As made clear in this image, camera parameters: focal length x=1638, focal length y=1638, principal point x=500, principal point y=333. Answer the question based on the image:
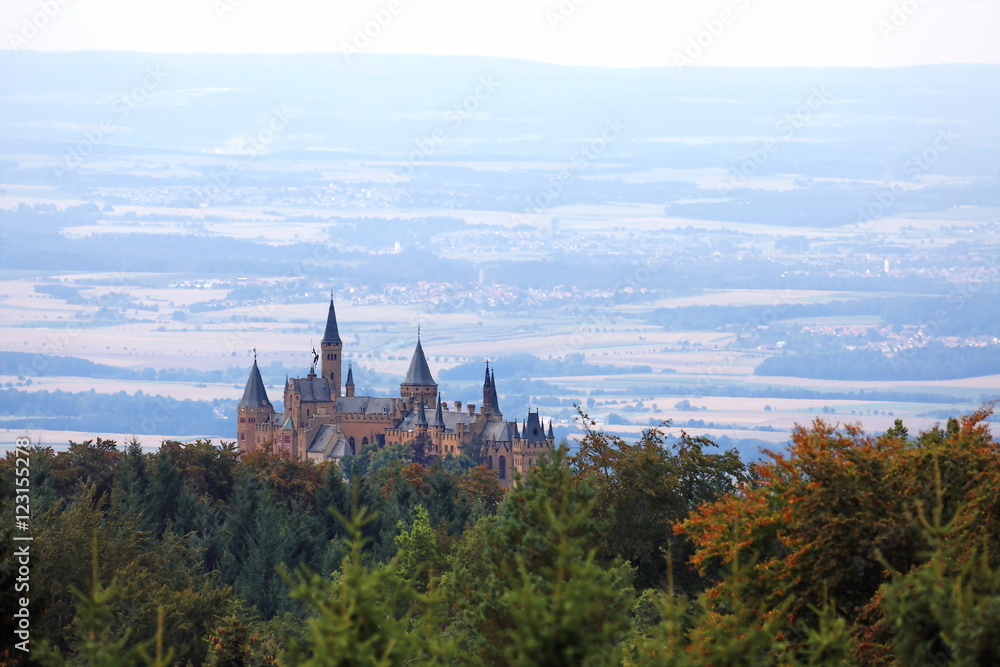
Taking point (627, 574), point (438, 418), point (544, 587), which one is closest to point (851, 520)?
point (544, 587)

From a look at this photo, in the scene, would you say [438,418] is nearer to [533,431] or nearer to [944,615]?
[533,431]

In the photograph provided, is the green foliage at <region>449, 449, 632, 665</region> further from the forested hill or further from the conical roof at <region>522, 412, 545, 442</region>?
the conical roof at <region>522, 412, 545, 442</region>

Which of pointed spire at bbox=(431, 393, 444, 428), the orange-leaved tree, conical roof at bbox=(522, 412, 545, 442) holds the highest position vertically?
pointed spire at bbox=(431, 393, 444, 428)

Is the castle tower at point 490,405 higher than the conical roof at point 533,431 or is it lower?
higher

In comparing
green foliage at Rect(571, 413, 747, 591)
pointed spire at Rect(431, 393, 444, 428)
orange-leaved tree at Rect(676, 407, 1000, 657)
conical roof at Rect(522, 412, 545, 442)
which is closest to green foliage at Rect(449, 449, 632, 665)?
orange-leaved tree at Rect(676, 407, 1000, 657)

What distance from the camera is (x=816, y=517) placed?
30625mm

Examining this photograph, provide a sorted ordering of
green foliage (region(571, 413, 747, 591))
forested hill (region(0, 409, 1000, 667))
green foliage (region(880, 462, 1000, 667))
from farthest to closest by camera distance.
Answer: green foliage (region(571, 413, 747, 591)), forested hill (region(0, 409, 1000, 667)), green foliage (region(880, 462, 1000, 667))

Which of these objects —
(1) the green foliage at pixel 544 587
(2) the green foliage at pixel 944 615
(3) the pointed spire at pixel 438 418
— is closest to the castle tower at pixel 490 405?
(3) the pointed spire at pixel 438 418

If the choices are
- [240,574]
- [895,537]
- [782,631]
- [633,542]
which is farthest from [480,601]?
[240,574]

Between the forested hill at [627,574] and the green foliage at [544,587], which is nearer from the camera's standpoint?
the green foliage at [544,587]

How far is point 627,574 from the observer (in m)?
36.3

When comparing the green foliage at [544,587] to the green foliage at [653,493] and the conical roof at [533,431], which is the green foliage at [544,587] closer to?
the green foliage at [653,493]

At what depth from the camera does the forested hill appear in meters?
20.4

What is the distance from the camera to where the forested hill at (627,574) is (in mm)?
20422
